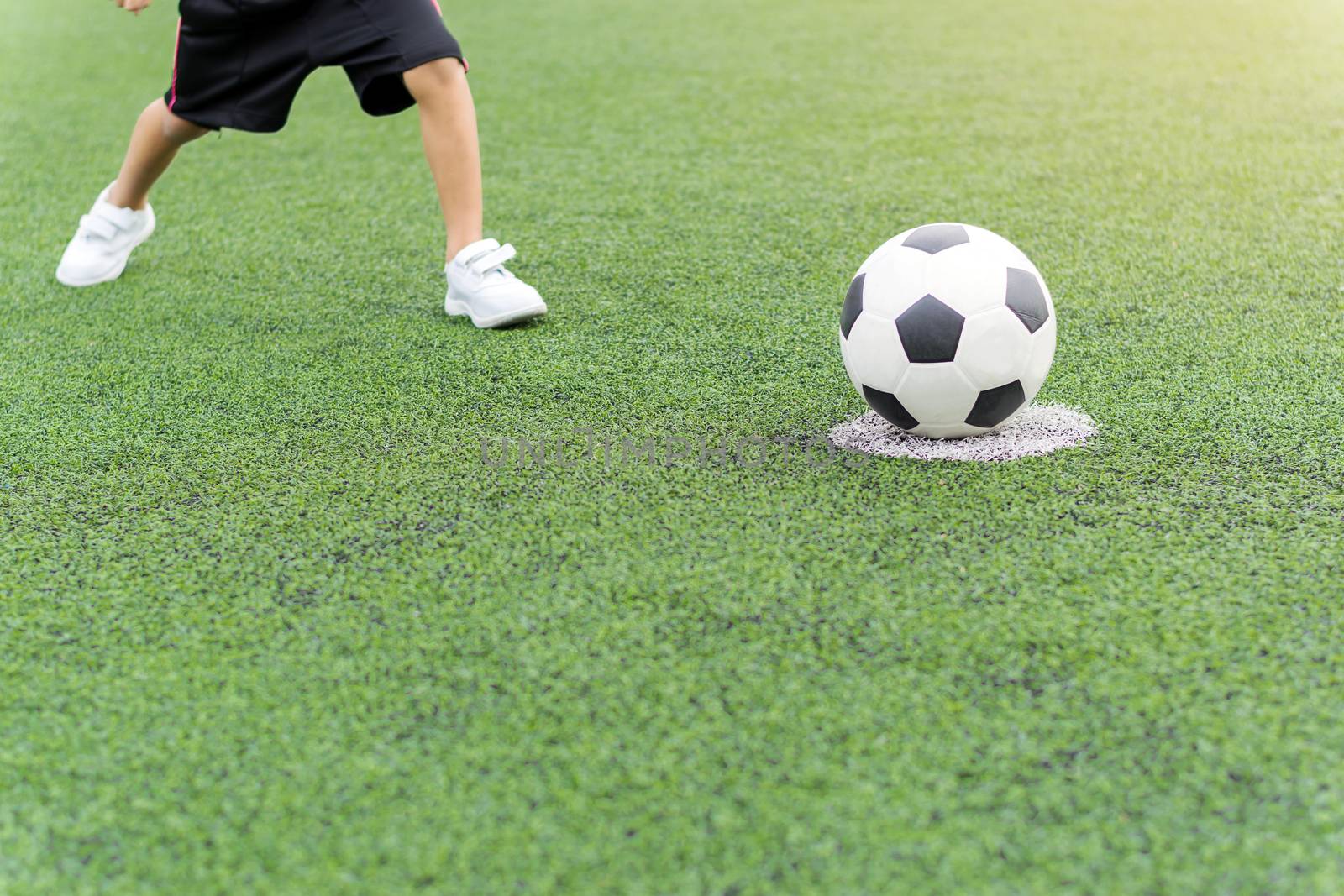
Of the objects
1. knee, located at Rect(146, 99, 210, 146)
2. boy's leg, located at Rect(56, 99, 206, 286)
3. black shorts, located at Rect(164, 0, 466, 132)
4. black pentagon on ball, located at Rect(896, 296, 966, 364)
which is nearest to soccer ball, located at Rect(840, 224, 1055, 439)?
black pentagon on ball, located at Rect(896, 296, 966, 364)

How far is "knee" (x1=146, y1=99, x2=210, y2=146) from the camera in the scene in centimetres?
292

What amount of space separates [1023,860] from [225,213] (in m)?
3.19

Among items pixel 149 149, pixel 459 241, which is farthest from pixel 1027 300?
pixel 149 149

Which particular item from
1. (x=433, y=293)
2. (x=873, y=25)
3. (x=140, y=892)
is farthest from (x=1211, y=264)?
(x=873, y=25)

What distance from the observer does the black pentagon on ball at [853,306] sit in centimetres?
210

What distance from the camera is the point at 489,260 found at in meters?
2.78

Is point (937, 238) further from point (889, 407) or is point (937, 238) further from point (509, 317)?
point (509, 317)

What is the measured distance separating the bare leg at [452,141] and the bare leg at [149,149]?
0.61m

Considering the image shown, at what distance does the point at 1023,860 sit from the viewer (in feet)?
4.05

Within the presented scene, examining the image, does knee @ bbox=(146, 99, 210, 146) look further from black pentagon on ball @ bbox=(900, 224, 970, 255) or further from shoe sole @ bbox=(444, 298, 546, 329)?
black pentagon on ball @ bbox=(900, 224, 970, 255)

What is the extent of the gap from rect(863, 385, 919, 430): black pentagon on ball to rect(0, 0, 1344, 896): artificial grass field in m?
0.14

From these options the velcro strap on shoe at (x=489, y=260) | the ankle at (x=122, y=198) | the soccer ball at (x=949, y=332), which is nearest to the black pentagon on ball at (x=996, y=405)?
→ the soccer ball at (x=949, y=332)

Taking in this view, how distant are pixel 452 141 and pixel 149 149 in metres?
0.85

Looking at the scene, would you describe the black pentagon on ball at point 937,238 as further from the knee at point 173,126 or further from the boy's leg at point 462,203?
the knee at point 173,126
